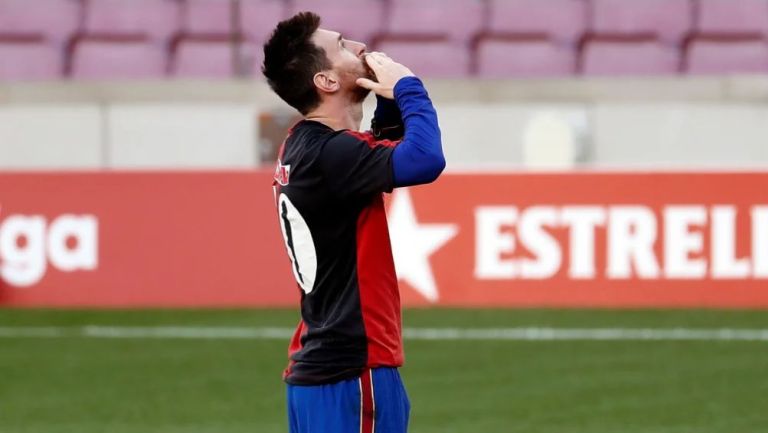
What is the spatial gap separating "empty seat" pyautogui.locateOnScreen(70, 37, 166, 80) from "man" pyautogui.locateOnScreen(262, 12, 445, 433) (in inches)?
471

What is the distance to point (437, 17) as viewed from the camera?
53.6 ft

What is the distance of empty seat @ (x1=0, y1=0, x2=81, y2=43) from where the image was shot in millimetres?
16500

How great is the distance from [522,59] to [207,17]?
324cm

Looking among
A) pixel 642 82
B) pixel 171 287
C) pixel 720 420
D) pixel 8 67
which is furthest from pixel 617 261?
pixel 8 67

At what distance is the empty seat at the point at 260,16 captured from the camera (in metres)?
16.3

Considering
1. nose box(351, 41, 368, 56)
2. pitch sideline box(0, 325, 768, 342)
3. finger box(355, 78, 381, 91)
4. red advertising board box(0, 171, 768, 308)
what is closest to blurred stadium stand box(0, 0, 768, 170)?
red advertising board box(0, 171, 768, 308)

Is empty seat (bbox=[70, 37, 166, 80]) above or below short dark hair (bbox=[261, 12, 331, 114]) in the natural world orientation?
above

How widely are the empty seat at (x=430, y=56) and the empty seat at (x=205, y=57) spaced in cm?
140

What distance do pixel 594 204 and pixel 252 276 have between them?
109 inches

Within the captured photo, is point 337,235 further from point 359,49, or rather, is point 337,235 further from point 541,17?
point 541,17

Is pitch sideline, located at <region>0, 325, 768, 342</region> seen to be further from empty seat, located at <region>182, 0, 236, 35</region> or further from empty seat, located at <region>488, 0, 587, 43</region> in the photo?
empty seat, located at <region>488, 0, 587, 43</region>

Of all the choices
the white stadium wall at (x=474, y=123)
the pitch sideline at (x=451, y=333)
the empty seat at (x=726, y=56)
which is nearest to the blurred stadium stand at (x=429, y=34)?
the empty seat at (x=726, y=56)

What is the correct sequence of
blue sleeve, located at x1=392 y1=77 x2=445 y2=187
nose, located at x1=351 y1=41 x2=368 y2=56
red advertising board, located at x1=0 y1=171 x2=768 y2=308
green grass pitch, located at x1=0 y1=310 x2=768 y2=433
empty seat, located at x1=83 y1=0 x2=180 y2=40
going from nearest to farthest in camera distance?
1. blue sleeve, located at x1=392 y1=77 x2=445 y2=187
2. nose, located at x1=351 y1=41 x2=368 y2=56
3. green grass pitch, located at x1=0 y1=310 x2=768 y2=433
4. red advertising board, located at x1=0 y1=171 x2=768 y2=308
5. empty seat, located at x1=83 y1=0 x2=180 y2=40

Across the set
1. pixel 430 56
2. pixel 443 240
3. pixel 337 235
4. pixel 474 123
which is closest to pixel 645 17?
pixel 430 56
